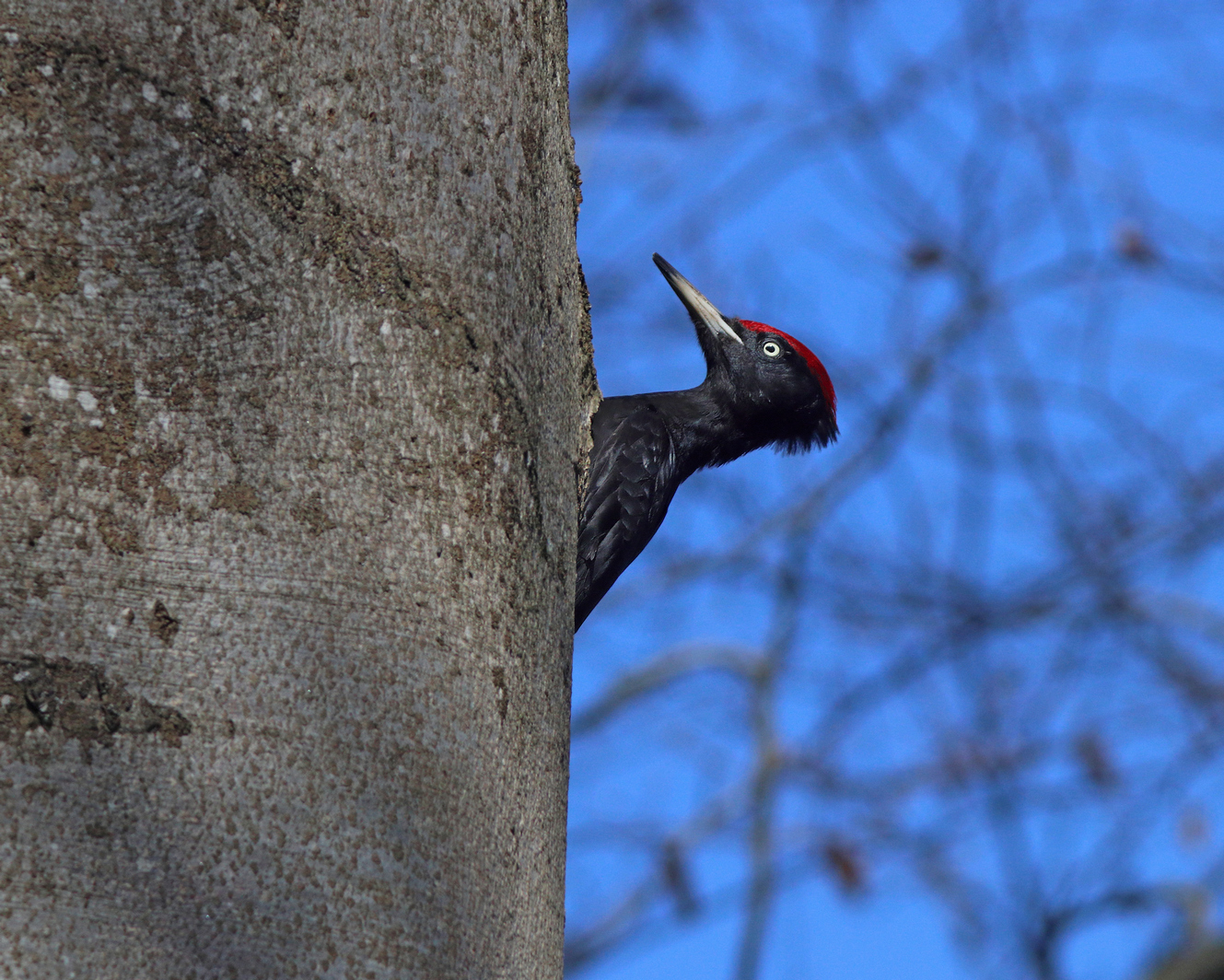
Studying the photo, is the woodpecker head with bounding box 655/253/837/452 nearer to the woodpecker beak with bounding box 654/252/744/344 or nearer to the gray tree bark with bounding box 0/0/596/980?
the woodpecker beak with bounding box 654/252/744/344

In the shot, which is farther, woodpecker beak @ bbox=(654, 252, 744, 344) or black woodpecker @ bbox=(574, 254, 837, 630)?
woodpecker beak @ bbox=(654, 252, 744, 344)

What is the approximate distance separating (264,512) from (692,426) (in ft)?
11.6

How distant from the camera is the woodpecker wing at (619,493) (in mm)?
4164

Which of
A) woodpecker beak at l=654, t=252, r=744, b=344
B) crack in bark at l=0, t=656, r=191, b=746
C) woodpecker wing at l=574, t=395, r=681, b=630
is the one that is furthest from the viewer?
woodpecker beak at l=654, t=252, r=744, b=344

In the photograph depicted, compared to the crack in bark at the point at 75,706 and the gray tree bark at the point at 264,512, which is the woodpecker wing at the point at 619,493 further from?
the crack in bark at the point at 75,706

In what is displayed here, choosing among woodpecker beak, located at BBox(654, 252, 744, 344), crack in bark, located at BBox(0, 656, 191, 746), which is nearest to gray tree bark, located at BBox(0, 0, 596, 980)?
crack in bark, located at BBox(0, 656, 191, 746)

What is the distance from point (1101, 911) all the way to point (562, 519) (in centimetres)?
560

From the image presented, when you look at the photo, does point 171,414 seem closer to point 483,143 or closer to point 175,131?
point 175,131

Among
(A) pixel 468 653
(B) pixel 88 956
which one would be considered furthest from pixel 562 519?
(B) pixel 88 956

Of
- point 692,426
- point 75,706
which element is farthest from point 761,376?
point 75,706

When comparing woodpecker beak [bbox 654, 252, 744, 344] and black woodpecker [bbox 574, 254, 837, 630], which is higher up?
woodpecker beak [bbox 654, 252, 744, 344]

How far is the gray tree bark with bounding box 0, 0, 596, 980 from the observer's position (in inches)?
44.1

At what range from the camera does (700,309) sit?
198 inches

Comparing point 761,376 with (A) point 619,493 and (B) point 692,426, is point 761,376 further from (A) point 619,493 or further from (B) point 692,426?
(A) point 619,493
